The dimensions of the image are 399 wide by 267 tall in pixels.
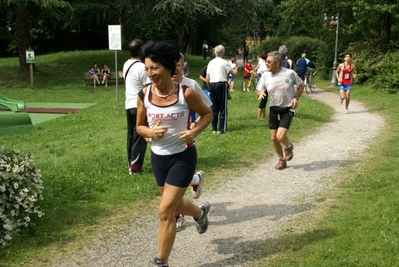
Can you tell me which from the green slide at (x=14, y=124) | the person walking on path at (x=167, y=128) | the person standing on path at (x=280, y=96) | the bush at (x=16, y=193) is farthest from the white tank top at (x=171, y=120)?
the green slide at (x=14, y=124)

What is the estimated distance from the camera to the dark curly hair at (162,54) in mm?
3953

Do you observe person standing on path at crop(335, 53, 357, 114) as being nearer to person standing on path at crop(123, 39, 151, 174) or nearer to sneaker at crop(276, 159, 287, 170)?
sneaker at crop(276, 159, 287, 170)

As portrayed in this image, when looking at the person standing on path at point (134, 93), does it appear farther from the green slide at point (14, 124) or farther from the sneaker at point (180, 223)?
the green slide at point (14, 124)

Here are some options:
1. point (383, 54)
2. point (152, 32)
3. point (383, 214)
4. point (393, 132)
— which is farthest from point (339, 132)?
point (152, 32)

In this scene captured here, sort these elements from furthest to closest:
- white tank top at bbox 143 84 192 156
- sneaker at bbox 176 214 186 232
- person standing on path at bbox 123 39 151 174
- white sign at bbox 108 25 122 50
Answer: white sign at bbox 108 25 122 50, person standing on path at bbox 123 39 151 174, sneaker at bbox 176 214 186 232, white tank top at bbox 143 84 192 156

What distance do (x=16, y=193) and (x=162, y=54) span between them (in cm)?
220

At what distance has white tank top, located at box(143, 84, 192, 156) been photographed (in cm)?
409

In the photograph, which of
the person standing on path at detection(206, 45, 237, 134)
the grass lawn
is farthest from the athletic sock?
the person standing on path at detection(206, 45, 237, 134)

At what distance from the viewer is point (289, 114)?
7.83m

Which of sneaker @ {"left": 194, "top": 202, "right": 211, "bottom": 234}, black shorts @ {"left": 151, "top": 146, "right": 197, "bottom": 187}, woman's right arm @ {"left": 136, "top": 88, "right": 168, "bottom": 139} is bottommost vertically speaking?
sneaker @ {"left": 194, "top": 202, "right": 211, "bottom": 234}

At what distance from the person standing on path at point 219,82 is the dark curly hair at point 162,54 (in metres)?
6.68

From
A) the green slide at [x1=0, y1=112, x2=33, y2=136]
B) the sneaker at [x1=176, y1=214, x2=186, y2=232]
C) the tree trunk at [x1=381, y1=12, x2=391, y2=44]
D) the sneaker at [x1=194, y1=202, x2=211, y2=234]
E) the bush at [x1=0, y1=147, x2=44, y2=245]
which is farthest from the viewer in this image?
the tree trunk at [x1=381, y1=12, x2=391, y2=44]

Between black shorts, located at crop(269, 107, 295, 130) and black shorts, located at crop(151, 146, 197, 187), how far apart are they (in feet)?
12.5

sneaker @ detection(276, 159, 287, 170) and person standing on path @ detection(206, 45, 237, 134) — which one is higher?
person standing on path @ detection(206, 45, 237, 134)
